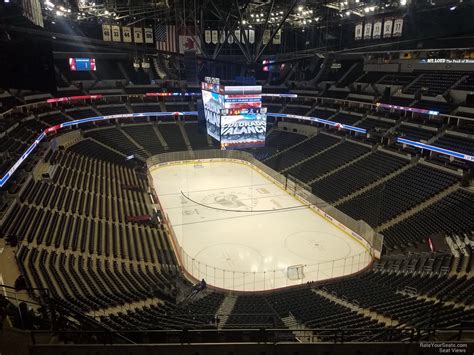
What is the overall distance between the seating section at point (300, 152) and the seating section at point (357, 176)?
18.8 feet

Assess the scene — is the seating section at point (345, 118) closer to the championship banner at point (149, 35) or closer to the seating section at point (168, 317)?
the championship banner at point (149, 35)

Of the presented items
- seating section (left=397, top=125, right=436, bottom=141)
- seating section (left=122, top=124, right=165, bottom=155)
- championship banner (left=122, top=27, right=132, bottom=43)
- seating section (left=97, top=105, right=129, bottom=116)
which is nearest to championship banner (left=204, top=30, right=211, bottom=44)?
championship banner (left=122, top=27, right=132, bottom=43)

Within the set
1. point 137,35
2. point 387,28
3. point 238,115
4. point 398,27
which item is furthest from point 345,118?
point 137,35

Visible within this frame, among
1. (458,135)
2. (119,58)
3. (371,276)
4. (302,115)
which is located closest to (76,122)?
(119,58)

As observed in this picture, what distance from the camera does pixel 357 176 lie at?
2958 centimetres

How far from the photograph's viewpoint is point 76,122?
37969mm

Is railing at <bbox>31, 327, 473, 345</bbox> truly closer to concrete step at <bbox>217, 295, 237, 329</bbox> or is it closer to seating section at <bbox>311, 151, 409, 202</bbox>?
concrete step at <bbox>217, 295, 237, 329</bbox>

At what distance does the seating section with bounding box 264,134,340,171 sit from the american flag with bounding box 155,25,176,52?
17517mm

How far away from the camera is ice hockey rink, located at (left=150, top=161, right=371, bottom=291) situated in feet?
61.1

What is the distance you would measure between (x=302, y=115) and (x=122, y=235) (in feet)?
99.0

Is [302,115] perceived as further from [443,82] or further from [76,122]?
[76,122]

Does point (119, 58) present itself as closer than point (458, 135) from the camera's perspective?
No

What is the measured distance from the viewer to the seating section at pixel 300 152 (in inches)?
1436

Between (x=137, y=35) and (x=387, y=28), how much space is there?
88.4ft
